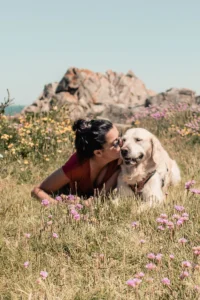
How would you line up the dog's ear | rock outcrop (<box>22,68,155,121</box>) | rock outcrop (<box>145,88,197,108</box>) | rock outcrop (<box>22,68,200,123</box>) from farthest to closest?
rock outcrop (<box>22,68,155,121</box>) → rock outcrop (<box>22,68,200,123</box>) → rock outcrop (<box>145,88,197,108</box>) → the dog's ear

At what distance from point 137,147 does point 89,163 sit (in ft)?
2.41

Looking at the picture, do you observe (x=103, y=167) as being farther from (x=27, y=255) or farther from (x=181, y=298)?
(x=181, y=298)

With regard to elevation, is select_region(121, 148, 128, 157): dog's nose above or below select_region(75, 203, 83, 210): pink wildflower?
above

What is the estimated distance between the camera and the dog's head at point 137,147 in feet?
15.9

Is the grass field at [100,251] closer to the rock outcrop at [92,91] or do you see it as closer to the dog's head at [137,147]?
the dog's head at [137,147]

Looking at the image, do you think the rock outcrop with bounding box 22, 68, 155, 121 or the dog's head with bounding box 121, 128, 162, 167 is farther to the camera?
the rock outcrop with bounding box 22, 68, 155, 121

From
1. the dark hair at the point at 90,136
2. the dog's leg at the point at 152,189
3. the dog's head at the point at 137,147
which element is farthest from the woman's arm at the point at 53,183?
the dog's leg at the point at 152,189

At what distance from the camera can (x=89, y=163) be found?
17.6 feet

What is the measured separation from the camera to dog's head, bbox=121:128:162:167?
4.84m

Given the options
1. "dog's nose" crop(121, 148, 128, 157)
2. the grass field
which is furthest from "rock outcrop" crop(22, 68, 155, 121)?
the grass field

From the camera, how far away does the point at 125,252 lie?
3463mm

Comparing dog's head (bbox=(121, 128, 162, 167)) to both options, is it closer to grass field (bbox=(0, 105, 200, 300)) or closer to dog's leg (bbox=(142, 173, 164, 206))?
dog's leg (bbox=(142, 173, 164, 206))

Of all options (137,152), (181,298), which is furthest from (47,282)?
(137,152)

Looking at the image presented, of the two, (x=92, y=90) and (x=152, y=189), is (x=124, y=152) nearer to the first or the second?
(x=152, y=189)
